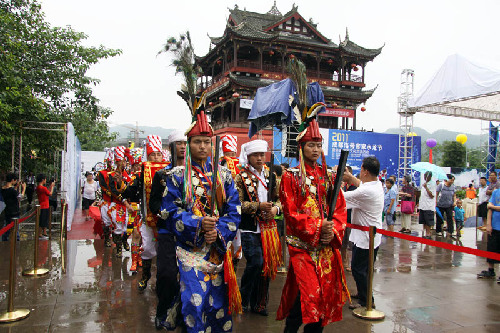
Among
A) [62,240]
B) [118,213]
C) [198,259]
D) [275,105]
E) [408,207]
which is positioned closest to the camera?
[198,259]

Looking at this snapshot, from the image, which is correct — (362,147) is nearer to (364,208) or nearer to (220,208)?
(364,208)

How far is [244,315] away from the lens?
14.3 ft

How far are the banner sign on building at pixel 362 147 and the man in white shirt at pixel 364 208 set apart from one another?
15113 mm

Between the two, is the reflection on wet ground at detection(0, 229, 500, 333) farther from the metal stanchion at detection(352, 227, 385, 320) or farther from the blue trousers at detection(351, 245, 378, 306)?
the blue trousers at detection(351, 245, 378, 306)

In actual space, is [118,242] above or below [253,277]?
below

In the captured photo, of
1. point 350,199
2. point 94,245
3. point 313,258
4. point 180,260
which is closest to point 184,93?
point 180,260

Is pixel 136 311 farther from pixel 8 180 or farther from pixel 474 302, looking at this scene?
pixel 8 180

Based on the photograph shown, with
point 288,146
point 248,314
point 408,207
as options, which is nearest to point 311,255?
point 248,314

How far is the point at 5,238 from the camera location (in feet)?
29.2

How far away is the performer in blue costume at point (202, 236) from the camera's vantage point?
2746 mm

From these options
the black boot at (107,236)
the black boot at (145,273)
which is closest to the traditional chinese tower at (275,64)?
the black boot at (107,236)

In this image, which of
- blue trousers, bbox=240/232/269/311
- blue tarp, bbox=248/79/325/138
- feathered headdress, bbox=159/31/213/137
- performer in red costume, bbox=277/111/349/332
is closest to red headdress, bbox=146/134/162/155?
blue trousers, bbox=240/232/269/311

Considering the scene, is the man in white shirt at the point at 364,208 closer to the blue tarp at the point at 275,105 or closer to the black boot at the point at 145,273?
the black boot at the point at 145,273

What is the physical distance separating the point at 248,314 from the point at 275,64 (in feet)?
91.4
